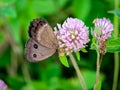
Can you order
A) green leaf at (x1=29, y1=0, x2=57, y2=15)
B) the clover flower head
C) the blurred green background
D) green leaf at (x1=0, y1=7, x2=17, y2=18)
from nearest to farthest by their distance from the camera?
the clover flower head, green leaf at (x1=0, y1=7, x2=17, y2=18), the blurred green background, green leaf at (x1=29, y1=0, x2=57, y2=15)

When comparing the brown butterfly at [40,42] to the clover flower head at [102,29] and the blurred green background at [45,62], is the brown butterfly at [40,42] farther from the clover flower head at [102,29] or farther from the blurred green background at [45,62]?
the blurred green background at [45,62]

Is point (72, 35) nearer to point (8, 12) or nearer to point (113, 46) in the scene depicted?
point (113, 46)

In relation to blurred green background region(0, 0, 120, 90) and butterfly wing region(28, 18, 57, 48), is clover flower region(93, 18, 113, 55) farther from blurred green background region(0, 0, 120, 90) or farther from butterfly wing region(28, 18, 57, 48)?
blurred green background region(0, 0, 120, 90)

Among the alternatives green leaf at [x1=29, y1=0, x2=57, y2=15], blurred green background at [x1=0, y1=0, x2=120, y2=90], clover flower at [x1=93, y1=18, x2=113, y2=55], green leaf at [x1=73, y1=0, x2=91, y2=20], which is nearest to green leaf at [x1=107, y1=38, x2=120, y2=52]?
clover flower at [x1=93, y1=18, x2=113, y2=55]

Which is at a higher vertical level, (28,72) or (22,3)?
(22,3)

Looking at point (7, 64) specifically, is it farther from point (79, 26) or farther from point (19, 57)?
point (79, 26)

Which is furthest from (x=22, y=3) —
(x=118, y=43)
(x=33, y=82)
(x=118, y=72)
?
(x=118, y=43)

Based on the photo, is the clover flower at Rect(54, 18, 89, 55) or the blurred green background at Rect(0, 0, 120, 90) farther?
the blurred green background at Rect(0, 0, 120, 90)

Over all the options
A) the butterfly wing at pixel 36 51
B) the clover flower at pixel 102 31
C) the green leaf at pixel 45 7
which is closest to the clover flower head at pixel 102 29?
the clover flower at pixel 102 31
